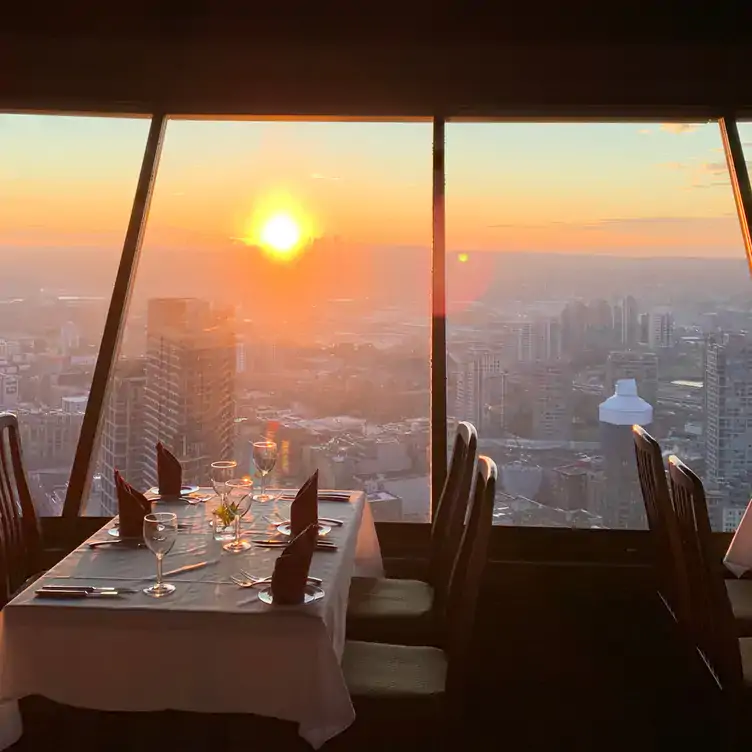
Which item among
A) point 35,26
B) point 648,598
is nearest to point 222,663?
point 648,598

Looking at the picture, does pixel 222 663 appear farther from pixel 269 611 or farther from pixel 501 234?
pixel 501 234

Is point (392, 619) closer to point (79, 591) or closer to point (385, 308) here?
point (79, 591)

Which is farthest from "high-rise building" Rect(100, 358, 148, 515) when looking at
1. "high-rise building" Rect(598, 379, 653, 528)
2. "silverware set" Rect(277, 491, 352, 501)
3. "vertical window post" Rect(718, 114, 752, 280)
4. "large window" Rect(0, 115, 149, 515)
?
"vertical window post" Rect(718, 114, 752, 280)

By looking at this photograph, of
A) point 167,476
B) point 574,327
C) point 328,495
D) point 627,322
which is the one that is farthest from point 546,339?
point 167,476

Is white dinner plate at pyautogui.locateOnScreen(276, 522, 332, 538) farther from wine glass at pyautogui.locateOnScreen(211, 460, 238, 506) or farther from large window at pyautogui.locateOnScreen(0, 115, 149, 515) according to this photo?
large window at pyautogui.locateOnScreen(0, 115, 149, 515)

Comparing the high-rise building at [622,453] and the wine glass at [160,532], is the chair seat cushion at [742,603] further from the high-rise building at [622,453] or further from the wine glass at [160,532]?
the wine glass at [160,532]
